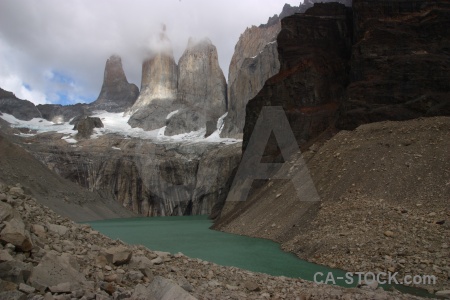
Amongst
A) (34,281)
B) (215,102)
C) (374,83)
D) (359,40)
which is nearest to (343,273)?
(34,281)

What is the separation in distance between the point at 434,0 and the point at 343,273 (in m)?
30.5

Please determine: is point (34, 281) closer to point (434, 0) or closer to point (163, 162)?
point (434, 0)

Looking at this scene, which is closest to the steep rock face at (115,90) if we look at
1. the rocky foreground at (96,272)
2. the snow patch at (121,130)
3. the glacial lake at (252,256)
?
the snow patch at (121,130)

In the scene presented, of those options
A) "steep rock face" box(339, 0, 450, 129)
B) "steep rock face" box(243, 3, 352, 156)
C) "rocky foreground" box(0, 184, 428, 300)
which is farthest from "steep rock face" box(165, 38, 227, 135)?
"rocky foreground" box(0, 184, 428, 300)

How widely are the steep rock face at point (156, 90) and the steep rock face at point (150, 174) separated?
32.7m

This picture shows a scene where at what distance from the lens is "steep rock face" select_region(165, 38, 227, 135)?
383 ft

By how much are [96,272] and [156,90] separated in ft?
410

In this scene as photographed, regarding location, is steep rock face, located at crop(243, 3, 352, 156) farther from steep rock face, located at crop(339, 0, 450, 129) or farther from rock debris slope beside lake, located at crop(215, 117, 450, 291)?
rock debris slope beside lake, located at crop(215, 117, 450, 291)

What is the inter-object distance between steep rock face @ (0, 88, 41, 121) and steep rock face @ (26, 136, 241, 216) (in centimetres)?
5177

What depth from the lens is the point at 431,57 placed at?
32531 millimetres

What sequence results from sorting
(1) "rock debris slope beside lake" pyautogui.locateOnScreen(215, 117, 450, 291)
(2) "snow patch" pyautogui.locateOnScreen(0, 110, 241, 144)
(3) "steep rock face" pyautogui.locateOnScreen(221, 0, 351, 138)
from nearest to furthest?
(1) "rock debris slope beside lake" pyautogui.locateOnScreen(215, 117, 450, 291) → (3) "steep rock face" pyautogui.locateOnScreen(221, 0, 351, 138) → (2) "snow patch" pyautogui.locateOnScreen(0, 110, 241, 144)

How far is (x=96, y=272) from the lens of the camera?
823cm

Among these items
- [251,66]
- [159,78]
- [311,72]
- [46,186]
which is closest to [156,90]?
[159,78]

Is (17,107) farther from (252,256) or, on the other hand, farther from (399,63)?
(252,256)
